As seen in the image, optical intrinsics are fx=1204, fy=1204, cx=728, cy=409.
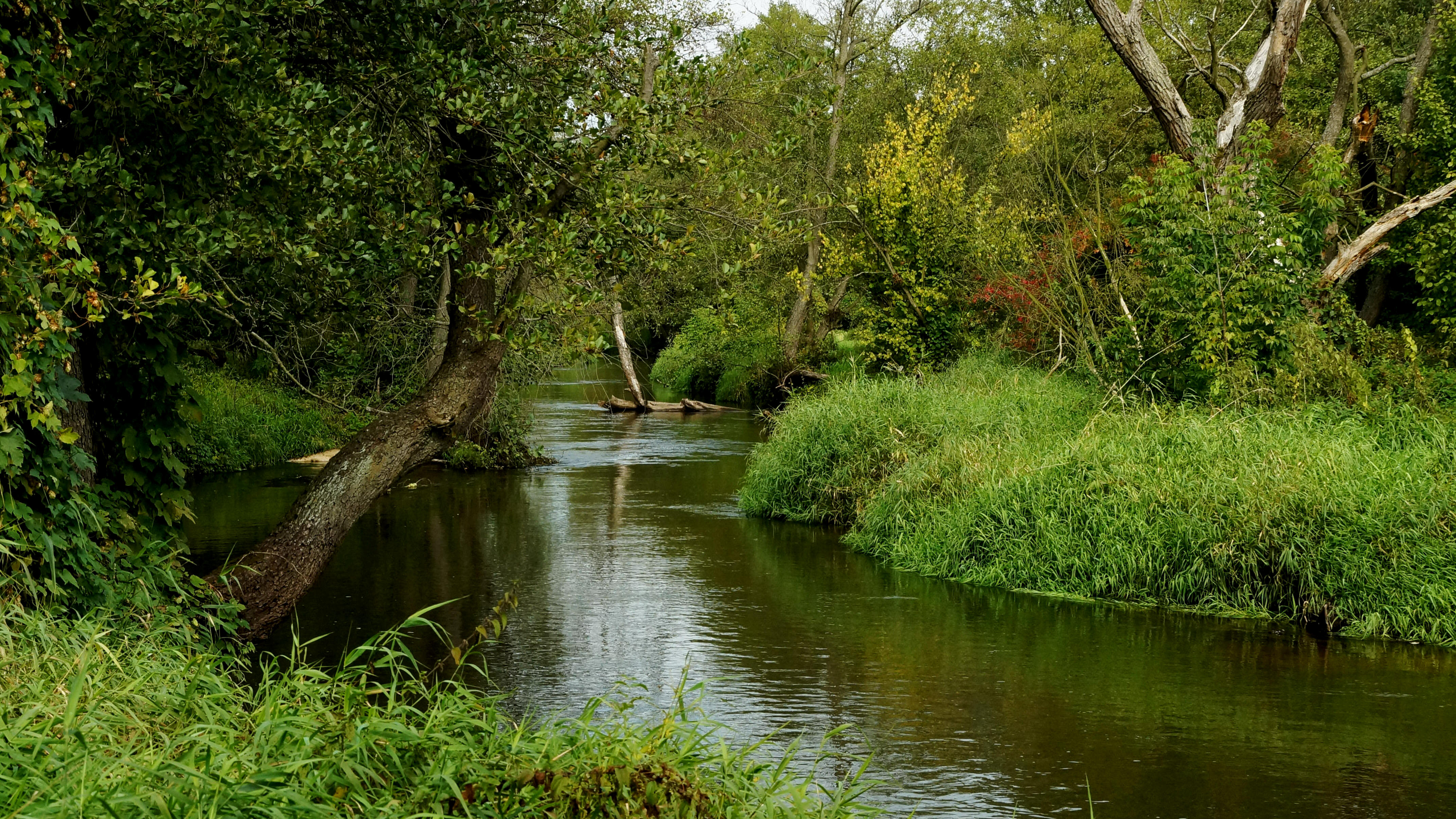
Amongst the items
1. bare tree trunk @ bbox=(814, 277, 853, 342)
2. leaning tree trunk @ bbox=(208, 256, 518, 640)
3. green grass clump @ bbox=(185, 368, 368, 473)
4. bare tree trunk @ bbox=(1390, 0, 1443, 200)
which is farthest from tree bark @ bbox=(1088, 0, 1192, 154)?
bare tree trunk @ bbox=(814, 277, 853, 342)

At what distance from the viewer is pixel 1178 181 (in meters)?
14.6

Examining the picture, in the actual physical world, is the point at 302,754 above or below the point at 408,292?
below

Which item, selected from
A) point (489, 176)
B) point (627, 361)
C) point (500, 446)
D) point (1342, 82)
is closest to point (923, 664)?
point (489, 176)

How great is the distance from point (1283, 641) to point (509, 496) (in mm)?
10888

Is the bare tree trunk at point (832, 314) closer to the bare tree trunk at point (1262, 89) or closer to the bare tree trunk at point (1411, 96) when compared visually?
the bare tree trunk at point (1411, 96)

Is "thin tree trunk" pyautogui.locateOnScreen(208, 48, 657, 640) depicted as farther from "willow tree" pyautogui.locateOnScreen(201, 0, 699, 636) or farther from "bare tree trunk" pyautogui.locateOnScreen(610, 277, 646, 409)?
"bare tree trunk" pyautogui.locateOnScreen(610, 277, 646, 409)

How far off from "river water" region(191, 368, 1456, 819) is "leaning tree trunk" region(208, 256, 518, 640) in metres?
0.97

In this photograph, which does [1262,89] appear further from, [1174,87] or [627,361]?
[627,361]

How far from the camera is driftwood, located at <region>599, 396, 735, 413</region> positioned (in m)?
31.0

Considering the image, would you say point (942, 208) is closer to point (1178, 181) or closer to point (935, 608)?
point (1178, 181)

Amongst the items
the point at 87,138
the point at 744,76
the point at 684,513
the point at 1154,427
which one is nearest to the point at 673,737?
the point at 87,138

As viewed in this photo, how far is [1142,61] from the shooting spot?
1642 centimetres

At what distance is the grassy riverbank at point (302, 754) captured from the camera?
379 cm

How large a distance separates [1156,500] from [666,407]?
21.0 meters
